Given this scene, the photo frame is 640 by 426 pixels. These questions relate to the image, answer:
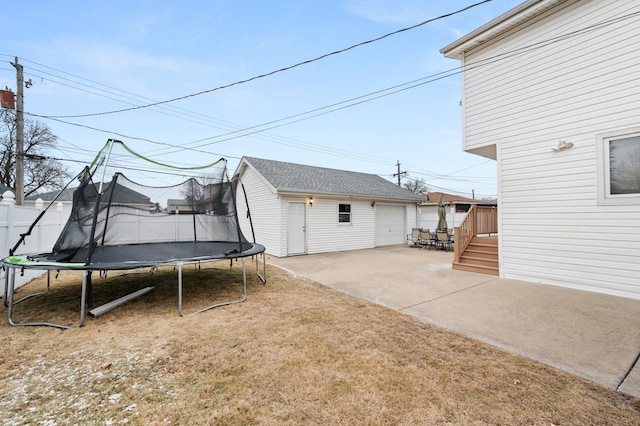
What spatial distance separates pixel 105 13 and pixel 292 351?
1101 centimetres

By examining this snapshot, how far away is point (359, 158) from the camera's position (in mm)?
28266

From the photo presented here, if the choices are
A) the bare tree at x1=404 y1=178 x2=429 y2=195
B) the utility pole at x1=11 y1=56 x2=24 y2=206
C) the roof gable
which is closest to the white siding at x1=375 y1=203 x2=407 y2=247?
the roof gable

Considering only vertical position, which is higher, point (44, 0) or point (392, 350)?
point (44, 0)

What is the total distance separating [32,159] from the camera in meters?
17.1

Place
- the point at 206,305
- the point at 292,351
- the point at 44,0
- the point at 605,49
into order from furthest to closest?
the point at 44,0, the point at 605,49, the point at 206,305, the point at 292,351

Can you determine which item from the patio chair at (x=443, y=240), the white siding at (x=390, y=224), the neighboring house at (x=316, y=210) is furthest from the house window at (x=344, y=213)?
the patio chair at (x=443, y=240)

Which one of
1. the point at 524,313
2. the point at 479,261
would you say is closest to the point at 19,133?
the point at 524,313

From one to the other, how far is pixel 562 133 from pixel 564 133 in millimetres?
31

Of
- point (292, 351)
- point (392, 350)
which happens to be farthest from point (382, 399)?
point (292, 351)

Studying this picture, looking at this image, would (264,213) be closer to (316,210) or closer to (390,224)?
(316,210)

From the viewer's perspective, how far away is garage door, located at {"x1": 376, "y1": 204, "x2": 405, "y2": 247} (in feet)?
41.6

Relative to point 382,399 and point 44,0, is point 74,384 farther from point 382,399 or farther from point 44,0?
point 44,0

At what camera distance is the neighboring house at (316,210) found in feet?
32.6

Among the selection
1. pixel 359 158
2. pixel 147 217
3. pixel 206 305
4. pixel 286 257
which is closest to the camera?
pixel 206 305
